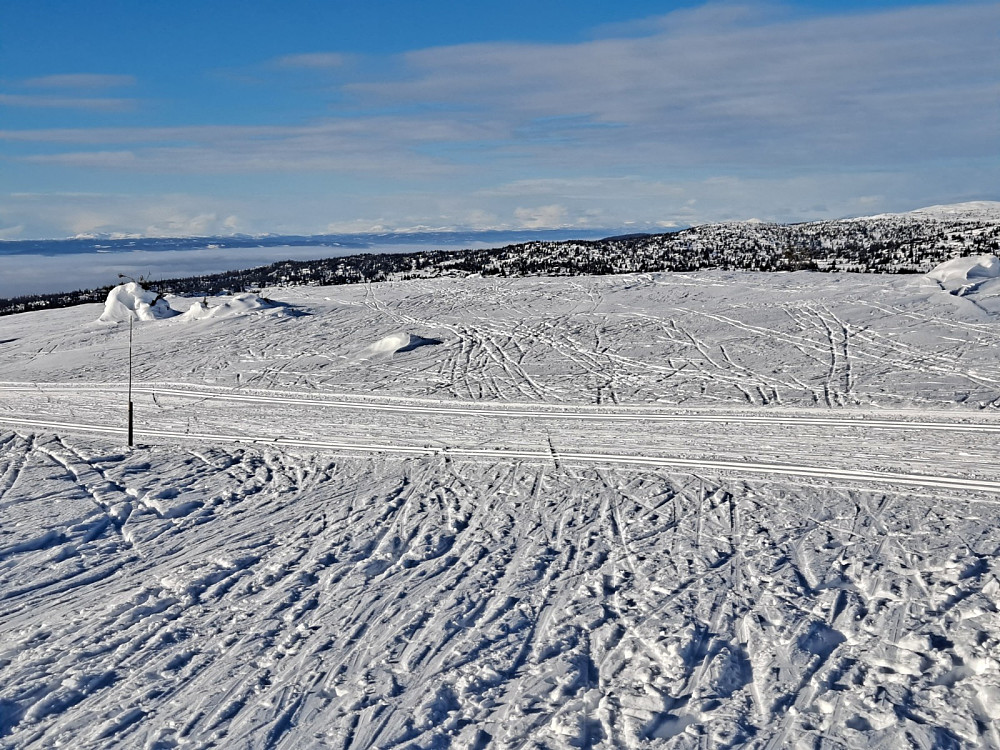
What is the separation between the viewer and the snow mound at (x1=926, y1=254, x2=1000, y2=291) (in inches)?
1371

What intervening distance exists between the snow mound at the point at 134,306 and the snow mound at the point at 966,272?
1583 inches

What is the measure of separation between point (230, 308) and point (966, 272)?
36963mm

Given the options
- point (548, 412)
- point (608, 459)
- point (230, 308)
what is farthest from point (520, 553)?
point (230, 308)

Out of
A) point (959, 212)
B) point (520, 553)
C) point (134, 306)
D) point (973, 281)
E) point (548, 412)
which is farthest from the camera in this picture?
point (959, 212)

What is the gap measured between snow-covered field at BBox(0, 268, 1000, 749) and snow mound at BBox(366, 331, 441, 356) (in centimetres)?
208

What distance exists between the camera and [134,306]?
42.8 metres

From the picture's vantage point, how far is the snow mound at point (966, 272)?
114ft

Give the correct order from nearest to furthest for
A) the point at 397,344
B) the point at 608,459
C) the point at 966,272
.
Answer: the point at 608,459, the point at 397,344, the point at 966,272

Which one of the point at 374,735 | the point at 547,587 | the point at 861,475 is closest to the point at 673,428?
the point at 861,475

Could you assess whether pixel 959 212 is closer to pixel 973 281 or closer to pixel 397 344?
pixel 973 281

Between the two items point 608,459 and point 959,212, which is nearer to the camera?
point 608,459

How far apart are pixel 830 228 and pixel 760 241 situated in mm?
27596

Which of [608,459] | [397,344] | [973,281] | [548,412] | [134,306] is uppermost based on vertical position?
[973,281]

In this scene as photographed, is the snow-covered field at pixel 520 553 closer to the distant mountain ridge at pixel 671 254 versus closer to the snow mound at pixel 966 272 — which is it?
the snow mound at pixel 966 272
